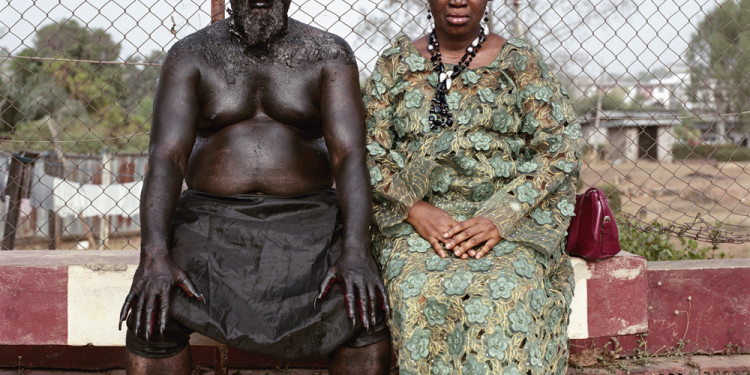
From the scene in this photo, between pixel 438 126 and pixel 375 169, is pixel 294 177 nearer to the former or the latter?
pixel 375 169

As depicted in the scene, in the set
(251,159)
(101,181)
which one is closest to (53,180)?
(101,181)

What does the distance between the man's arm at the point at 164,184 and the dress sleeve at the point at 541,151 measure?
112 centimetres

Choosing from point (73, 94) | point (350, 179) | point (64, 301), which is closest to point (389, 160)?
point (350, 179)

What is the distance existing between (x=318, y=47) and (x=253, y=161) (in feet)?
1.67

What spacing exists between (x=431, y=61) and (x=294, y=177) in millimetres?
756

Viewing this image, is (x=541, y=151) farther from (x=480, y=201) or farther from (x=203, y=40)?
(x=203, y=40)

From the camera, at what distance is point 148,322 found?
2129 mm

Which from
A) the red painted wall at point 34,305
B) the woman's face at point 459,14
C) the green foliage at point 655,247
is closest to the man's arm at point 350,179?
the woman's face at point 459,14

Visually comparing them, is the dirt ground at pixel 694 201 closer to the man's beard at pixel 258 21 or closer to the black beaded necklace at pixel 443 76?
the black beaded necklace at pixel 443 76

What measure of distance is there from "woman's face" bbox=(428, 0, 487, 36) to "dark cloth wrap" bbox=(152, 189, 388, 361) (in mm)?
859

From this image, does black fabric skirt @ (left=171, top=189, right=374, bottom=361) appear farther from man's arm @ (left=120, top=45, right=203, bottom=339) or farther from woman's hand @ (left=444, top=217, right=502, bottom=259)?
woman's hand @ (left=444, top=217, right=502, bottom=259)

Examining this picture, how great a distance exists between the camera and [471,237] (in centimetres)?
241

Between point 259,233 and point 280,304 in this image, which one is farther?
point 259,233

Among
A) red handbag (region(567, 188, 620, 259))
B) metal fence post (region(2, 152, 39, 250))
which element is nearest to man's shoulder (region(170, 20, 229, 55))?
red handbag (region(567, 188, 620, 259))
